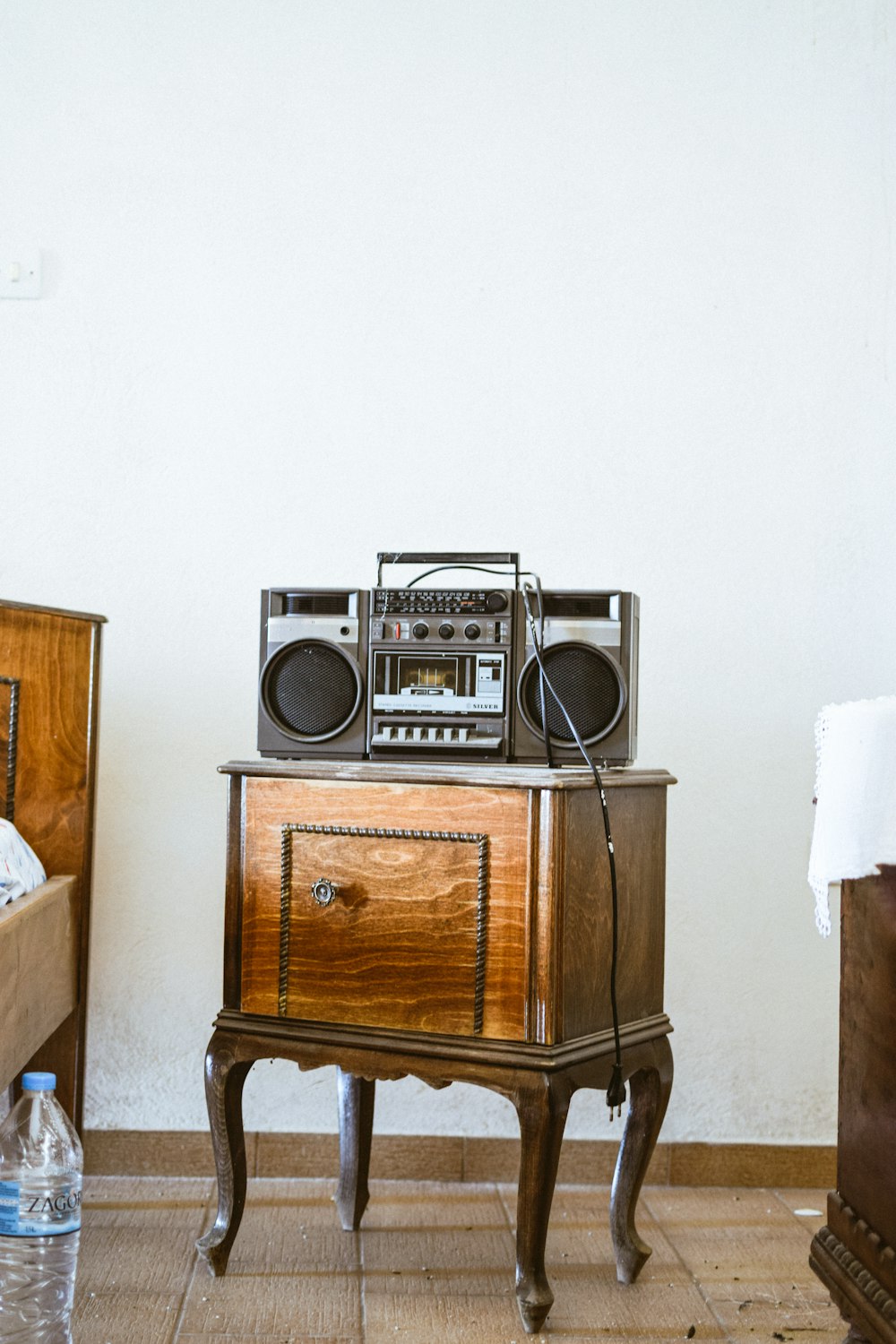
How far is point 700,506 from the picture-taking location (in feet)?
6.56

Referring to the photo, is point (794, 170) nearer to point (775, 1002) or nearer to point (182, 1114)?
point (775, 1002)

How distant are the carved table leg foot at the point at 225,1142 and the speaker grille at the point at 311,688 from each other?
390 mm

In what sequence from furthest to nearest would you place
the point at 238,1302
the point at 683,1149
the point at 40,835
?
the point at 683,1149 → the point at 40,835 → the point at 238,1302

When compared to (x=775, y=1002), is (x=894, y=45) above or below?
above

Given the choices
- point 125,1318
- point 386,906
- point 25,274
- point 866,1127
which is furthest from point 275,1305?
point 25,274

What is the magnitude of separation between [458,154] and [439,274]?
0.20 m

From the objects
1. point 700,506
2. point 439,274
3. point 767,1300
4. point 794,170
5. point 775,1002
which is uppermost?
point 794,170

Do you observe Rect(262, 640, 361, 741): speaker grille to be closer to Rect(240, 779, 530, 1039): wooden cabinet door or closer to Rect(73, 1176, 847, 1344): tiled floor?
Rect(240, 779, 530, 1039): wooden cabinet door

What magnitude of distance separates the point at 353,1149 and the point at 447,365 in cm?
118

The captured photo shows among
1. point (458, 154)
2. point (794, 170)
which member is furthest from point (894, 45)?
point (458, 154)

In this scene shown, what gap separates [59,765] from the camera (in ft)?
5.69

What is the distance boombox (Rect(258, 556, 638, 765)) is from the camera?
4.88 feet

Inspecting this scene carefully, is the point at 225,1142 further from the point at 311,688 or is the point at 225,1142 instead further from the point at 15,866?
the point at 311,688

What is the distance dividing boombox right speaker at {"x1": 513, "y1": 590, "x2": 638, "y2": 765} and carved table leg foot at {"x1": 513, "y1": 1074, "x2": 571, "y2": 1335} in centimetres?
37
